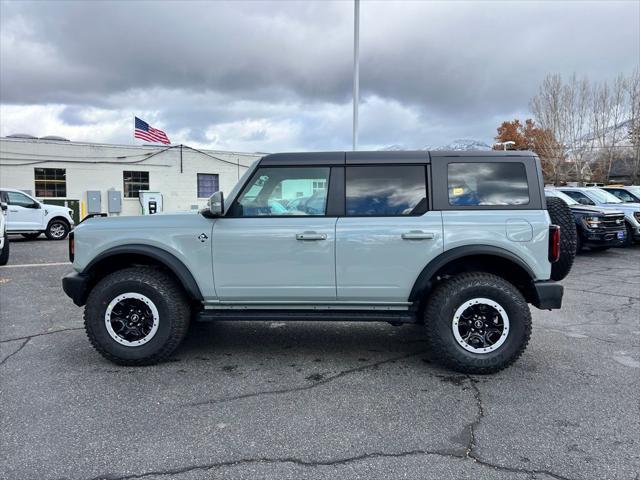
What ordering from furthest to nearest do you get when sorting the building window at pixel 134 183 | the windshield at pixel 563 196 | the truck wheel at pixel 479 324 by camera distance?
1. the building window at pixel 134 183
2. the windshield at pixel 563 196
3. the truck wheel at pixel 479 324

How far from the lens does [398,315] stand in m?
4.15

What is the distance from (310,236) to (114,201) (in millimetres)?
22282

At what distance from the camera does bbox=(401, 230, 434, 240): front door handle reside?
4.02 metres

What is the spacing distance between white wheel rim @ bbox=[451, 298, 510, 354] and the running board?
1.28 ft

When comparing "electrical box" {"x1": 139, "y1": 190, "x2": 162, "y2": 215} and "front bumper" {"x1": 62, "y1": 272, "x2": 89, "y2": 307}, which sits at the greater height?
"electrical box" {"x1": 139, "y1": 190, "x2": 162, "y2": 215}

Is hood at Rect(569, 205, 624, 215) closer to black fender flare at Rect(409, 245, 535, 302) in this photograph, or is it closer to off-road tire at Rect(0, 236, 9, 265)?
black fender flare at Rect(409, 245, 535, 302)

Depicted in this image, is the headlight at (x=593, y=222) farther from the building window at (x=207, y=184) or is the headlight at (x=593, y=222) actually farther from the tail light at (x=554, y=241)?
the building window at (x=207, y=184)

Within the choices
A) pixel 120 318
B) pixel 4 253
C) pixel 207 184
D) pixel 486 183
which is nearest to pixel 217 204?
pixel 120 318

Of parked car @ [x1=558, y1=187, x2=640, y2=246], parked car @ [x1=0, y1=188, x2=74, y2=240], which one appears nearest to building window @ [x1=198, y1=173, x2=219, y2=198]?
parked car @ [x1=0, y1=188, x2=74, y2=240]

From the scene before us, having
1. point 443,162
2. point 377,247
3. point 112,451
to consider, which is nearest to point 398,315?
point 377,247

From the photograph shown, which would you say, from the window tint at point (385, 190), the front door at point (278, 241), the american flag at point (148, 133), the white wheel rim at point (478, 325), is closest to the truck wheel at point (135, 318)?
the front door at point (278, 241)

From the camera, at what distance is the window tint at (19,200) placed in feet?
47.8

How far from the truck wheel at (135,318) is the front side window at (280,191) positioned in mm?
972

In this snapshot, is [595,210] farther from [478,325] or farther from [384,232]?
[384,232]
